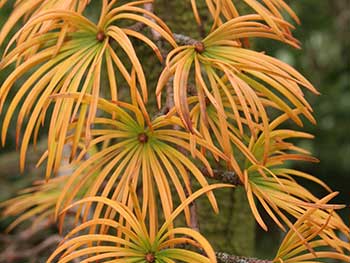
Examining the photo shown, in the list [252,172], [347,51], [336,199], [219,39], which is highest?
[347,51]

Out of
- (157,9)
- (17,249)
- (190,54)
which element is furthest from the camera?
(17,249)

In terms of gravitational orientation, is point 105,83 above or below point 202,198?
above

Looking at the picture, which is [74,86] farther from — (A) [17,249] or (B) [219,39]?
(A) [17,249]

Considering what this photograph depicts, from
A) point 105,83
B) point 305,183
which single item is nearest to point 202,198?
point 105,83

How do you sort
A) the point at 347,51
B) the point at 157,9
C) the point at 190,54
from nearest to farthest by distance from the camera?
the point at 190,54 < the point at 157,9 < the point at 347,51

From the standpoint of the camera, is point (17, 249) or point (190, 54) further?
point (17, 249)

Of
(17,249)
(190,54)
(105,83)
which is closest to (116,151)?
(190,54)
